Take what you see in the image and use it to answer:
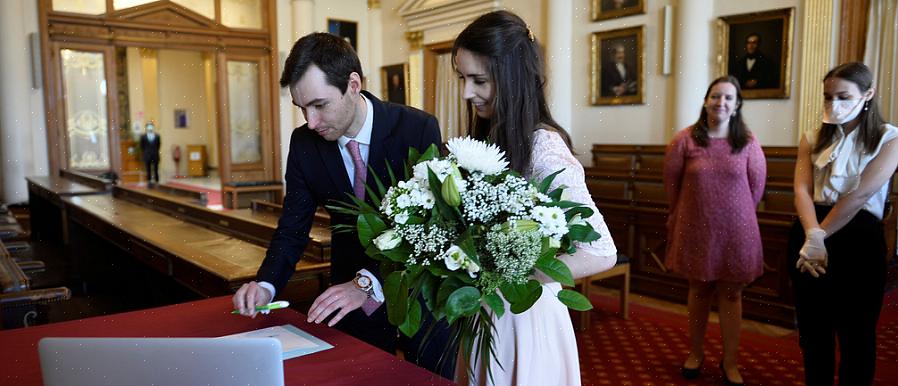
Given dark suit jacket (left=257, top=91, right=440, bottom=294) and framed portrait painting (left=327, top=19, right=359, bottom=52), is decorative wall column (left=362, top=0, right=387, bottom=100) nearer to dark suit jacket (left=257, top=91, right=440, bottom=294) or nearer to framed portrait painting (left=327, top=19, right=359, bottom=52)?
framed portrait painting (left=327, top=19, right=359, bottom=52)

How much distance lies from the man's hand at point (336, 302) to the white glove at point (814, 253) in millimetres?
1950

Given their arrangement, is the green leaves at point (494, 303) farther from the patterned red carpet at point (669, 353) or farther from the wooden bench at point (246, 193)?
the wooden bench at point (246, 193)

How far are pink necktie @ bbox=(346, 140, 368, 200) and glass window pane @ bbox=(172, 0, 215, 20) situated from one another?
39.6 feet

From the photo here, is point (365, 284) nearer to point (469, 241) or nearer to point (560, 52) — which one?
point (469, 241)

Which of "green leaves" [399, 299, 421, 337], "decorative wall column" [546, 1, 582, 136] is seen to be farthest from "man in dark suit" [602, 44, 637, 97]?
"green leaves" [399, 299, 421, 337]

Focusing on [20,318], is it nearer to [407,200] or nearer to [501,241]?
[407,200]

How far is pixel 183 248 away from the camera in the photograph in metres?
3.54

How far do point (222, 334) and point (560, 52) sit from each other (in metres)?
8.78

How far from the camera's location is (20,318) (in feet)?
8.31

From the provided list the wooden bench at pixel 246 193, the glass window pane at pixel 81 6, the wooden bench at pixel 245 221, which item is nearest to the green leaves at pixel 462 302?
the wooden bench at pixel 245 221

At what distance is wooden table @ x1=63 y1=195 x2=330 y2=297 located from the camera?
115 inches

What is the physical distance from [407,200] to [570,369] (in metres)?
0.71

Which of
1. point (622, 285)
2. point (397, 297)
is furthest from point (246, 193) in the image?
point (397, 297)

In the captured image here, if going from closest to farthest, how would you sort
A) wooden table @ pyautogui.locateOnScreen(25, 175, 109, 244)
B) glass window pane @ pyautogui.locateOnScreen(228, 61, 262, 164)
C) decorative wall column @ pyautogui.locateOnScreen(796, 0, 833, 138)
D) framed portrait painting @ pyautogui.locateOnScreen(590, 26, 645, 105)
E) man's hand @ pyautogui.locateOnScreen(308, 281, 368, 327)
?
man's hand @ pyautogui.locateOnScreen(308, 281, 368, 327) < wooden table @ pyautogui.locateOnScreen(25, 175, 109, 244) < decorative wall column @ pyautogui.locateOnScreen(796, 0, 833, 138) < framed portrait painting @ pyautogui.locateOnScreen(590, 26, 645, 105) < glass window pane @ pyautogui.locateOnScreen(228, 61, 262, 164)
